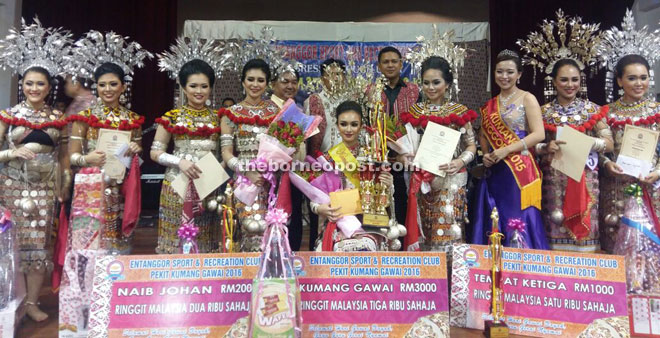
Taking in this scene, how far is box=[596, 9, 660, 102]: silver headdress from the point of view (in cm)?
339

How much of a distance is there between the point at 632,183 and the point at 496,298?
4.48 ft

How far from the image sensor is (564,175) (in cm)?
326

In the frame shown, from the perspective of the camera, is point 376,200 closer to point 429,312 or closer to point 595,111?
point 429,312

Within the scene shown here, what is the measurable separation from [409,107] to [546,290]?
60.8 inches

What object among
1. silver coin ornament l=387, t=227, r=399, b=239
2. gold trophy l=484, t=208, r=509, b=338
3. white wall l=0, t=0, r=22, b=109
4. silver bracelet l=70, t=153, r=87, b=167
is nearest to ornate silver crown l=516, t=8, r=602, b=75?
gold trophy l=484, t=208, r=509, b=338

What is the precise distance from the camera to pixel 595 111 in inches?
129

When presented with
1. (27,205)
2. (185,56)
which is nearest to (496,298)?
(185,56)

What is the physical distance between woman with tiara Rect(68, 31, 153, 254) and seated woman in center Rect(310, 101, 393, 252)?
4.00ft

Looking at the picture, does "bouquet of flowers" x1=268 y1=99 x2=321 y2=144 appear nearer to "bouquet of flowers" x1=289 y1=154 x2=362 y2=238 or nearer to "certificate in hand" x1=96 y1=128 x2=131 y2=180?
"bouquet of flowers" x1=289 y1=154 x2=362 y2=238

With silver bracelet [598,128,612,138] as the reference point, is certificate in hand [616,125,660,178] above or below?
below

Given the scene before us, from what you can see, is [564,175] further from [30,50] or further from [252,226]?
[30,50]

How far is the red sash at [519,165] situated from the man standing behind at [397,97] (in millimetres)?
629

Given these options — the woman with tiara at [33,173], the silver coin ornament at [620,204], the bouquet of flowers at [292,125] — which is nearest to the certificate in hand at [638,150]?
the silver coin ornament at [620,204]

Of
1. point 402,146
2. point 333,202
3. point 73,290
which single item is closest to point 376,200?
point 333,202
